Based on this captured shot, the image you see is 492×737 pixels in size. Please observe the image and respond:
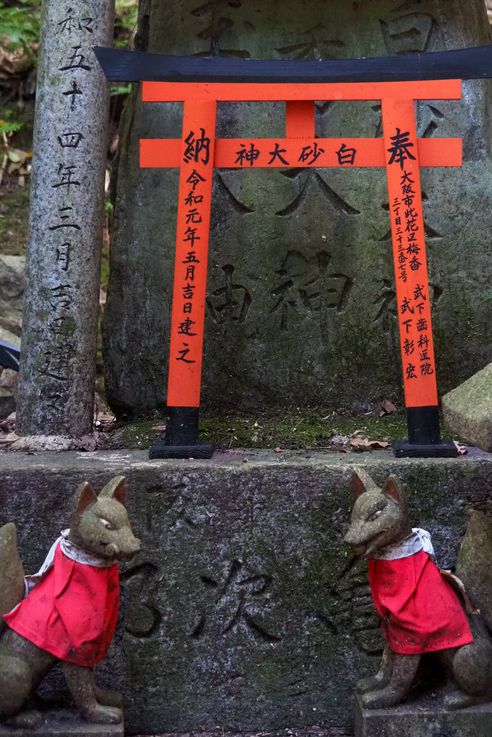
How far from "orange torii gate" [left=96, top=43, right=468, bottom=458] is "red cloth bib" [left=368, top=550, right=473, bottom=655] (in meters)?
0.71

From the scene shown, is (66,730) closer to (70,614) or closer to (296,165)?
(70,614)

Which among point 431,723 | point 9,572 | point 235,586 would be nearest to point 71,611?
point 9,572

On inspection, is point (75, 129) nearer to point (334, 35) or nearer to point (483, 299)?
point (334, 35)

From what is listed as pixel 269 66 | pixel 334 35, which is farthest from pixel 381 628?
pixel 334 35

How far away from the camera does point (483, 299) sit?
4.84 meters

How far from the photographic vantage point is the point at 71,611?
134 inches

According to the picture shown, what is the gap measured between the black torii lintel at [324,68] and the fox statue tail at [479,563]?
6.85ft

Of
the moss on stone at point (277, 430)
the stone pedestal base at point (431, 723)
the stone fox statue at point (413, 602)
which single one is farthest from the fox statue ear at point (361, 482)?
the stone pedestal base at point (431, 723)

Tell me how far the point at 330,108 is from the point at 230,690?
310 cm

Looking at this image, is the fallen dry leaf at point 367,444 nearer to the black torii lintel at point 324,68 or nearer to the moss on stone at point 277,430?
the moss on stone at point 277,430

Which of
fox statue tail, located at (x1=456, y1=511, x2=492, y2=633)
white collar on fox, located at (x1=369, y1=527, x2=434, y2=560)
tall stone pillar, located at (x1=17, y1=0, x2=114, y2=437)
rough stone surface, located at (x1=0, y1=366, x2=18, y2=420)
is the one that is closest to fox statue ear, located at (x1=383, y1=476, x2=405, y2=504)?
white collar on fox, located at (x1=369, y1=527, x2=434, y2=560)

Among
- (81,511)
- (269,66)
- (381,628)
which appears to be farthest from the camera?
(269,66)

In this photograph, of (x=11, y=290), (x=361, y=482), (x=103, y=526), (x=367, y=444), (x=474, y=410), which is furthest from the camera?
(x=11, y=290)

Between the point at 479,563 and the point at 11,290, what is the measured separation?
5225 millimetres
